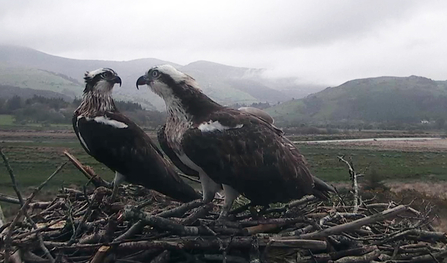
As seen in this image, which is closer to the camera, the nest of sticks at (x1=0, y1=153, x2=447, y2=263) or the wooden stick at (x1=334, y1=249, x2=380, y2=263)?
the nest of sticks at (x1=0, y1=153, x2=447, y2=263)

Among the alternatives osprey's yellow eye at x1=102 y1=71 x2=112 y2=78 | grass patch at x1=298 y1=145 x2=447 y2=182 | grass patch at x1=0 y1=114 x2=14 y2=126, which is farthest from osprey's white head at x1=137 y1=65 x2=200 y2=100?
grass patch at x1=0 y1=114 x2=14 y2=126

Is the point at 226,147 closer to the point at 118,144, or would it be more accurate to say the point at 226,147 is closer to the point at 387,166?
the point at 118,144

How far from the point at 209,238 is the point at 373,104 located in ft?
465

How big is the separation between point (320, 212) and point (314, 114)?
124615 millimetres

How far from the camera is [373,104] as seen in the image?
449 ft

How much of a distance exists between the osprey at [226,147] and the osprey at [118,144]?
67 centimetres

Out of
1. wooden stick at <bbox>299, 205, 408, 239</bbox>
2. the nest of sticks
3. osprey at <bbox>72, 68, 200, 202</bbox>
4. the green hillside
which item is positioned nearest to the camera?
the nest of sticks

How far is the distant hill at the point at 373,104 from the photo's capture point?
12250 centimetres

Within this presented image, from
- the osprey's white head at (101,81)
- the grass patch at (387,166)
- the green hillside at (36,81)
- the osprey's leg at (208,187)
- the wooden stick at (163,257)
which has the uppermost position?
the osprey's white head at (101,81)

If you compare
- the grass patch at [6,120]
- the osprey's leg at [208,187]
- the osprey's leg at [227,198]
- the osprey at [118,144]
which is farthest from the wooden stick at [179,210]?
the grass patch at [6,120]

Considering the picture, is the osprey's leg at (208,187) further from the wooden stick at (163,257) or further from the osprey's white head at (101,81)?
the osprey's white head at (101,81)

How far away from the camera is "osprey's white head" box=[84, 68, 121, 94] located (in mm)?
5059

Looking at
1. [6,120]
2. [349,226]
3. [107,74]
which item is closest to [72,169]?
[107,74]

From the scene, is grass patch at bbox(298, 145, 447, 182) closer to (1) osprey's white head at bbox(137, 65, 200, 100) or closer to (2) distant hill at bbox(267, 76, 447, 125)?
(1) osprey's white head at bbox(137, 65, 200, 100)
